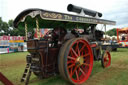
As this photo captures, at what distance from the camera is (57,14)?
295 cm

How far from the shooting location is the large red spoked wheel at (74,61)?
9.70ft

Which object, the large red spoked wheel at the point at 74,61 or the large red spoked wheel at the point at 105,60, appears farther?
the large red spoked wheel at the point at 105,60

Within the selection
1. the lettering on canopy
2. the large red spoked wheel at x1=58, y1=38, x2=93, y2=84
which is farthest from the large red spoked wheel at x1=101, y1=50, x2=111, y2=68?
the lettering on canopy

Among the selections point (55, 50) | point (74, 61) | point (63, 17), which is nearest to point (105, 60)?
point (74, 61)

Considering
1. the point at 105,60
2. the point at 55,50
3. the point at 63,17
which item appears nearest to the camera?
the point at 63,17

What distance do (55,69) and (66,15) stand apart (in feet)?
5.16

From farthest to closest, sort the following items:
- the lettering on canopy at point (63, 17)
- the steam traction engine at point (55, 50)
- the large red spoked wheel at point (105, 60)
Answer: the large red spoked wheel at point (105, 60) → the steam traction engine at point (55, 50) → the lettering on canopy at point (63, 17)

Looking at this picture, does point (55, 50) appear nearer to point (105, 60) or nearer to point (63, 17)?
point (63, 17)

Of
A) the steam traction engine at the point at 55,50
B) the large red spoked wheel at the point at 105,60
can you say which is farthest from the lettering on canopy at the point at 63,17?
the large red spoked wheel at the point at 105,60

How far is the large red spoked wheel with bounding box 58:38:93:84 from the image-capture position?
2.96m

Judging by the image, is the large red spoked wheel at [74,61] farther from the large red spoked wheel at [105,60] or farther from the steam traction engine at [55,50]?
the large red spoked wheel at [105,60]

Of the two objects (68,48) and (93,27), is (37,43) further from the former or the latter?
(93,27)

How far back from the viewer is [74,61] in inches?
133

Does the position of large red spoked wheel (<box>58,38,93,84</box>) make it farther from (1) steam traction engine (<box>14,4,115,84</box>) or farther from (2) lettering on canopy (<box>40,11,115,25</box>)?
(2) lettering on canopy (<box>40,11,115,25</box>)
